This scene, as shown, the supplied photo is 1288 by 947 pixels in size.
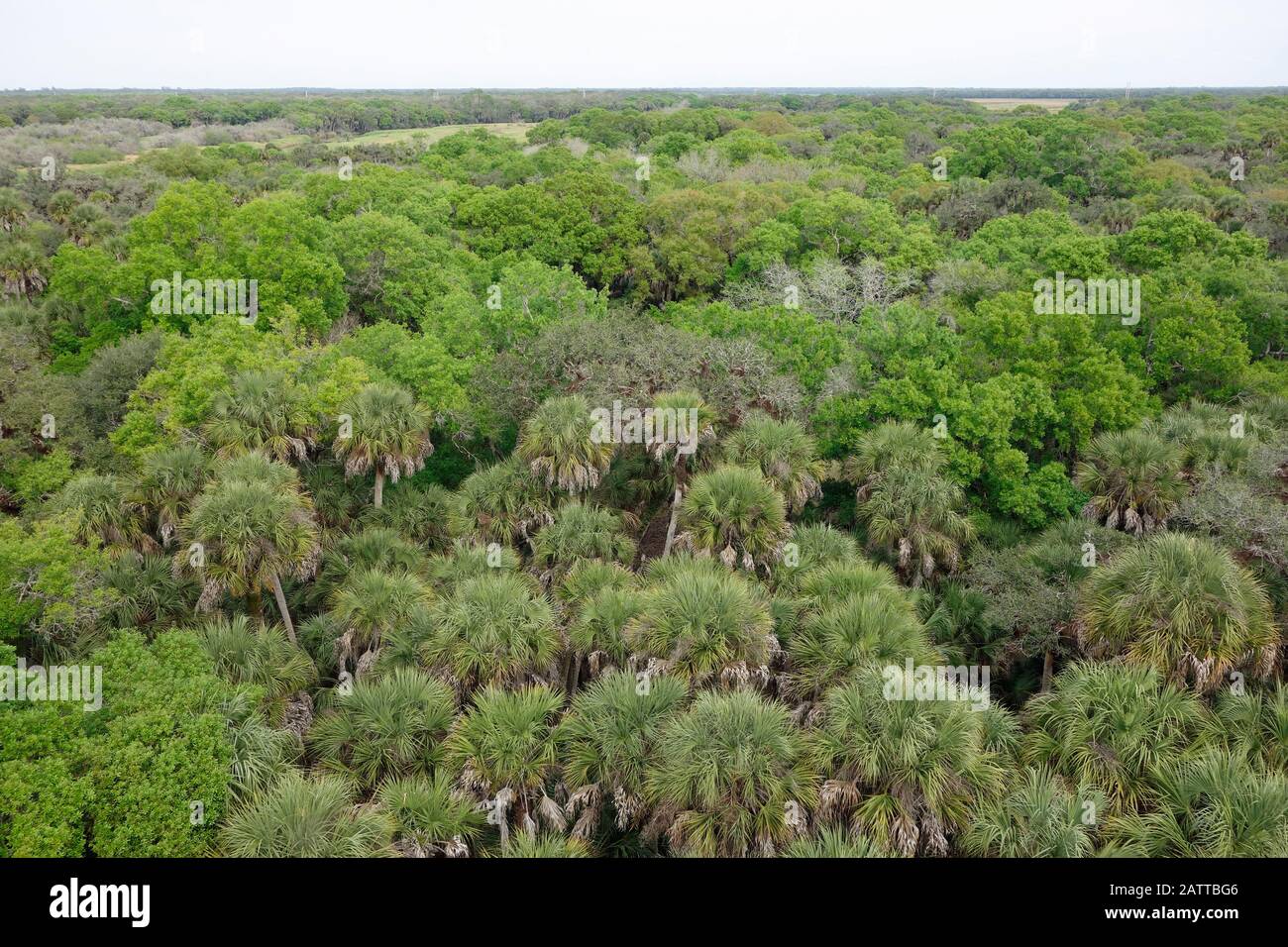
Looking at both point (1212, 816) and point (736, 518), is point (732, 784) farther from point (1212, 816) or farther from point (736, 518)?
point (736, 518)

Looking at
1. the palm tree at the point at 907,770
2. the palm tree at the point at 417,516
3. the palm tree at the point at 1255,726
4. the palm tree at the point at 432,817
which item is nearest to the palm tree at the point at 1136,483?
the palm tree at the point at 1255,726

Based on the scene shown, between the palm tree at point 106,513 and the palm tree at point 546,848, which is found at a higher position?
the palm tree at point 106,513

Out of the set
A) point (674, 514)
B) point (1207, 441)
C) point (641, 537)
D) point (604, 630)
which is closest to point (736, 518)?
point (674, 514)

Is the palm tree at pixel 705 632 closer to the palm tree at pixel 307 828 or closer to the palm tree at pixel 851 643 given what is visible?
the palm tree at pixel 851 643

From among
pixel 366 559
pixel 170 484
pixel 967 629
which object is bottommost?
pixel 967 629

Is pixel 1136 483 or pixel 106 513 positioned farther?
pixel 1136 483

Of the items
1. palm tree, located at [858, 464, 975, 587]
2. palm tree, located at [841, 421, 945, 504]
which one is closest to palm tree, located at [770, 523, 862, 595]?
palm tree, located at [858, 464, 975, 587]
